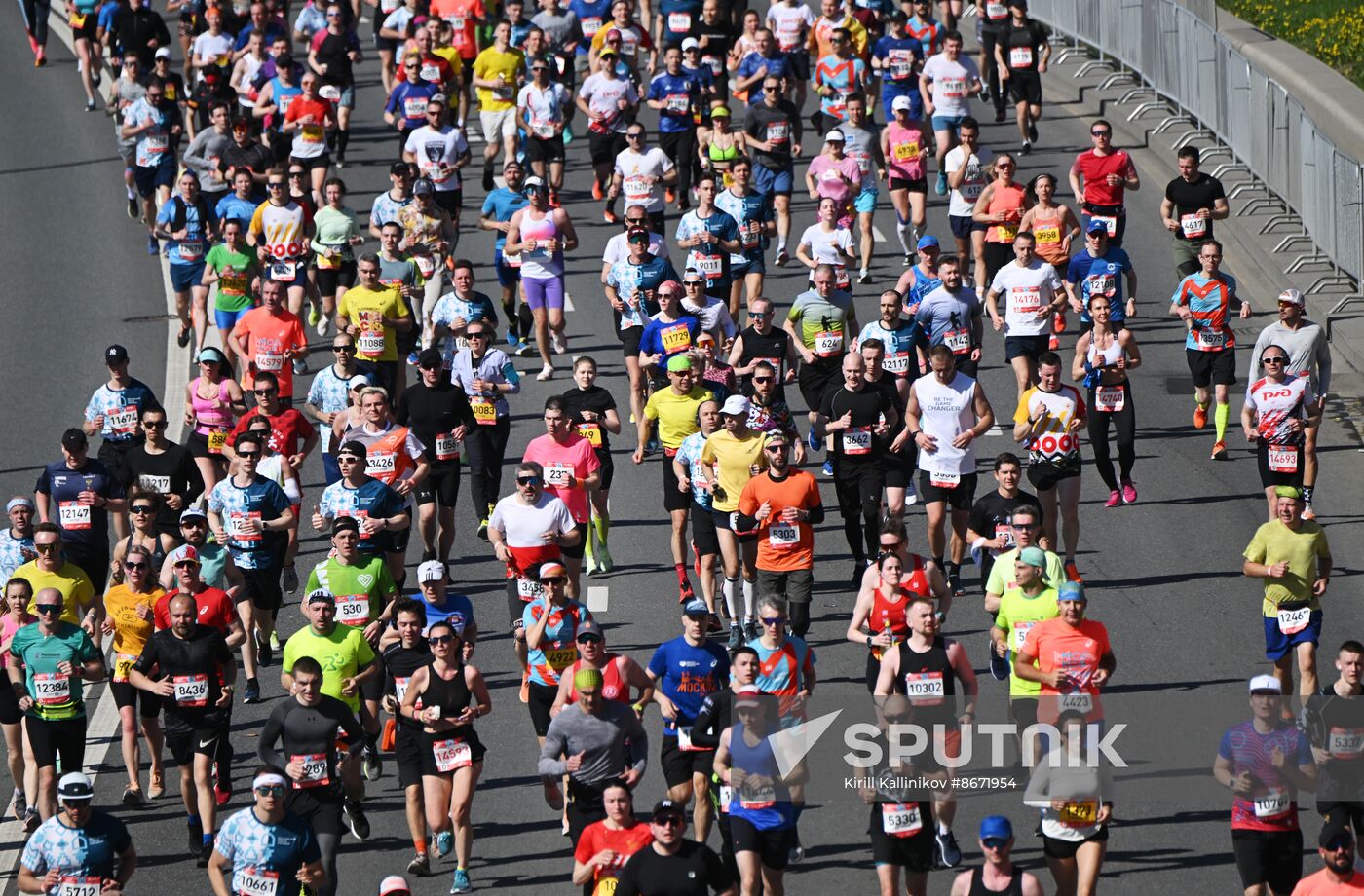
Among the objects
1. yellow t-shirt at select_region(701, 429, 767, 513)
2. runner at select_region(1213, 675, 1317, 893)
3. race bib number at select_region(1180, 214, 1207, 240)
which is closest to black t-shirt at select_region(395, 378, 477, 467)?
yellow t-shirt at select_region(701, 429, 767, 513)

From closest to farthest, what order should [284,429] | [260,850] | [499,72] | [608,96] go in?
[260,850]
[284,429]
[608,96]
[499,72]

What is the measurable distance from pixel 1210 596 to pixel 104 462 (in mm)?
8925

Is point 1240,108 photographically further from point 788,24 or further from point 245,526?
point 245,526

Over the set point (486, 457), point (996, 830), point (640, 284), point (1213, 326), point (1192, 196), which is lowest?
point (996, 830)

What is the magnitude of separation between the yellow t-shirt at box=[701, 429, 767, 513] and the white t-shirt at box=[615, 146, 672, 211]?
26.0ft

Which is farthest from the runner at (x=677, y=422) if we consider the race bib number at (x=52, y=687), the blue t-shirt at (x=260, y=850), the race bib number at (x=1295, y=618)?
the blue t-shirt at (x=260, y=850)

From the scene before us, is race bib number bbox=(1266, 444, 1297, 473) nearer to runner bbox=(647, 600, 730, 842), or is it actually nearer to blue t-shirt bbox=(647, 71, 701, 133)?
runner bbox=(647, 600, 730, 842)

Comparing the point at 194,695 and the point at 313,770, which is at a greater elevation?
the point at 194,695

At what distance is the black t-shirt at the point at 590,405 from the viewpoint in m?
19.1

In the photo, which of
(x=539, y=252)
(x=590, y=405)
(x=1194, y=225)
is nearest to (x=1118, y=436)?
(x=1194, y=225)

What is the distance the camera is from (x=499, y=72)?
29.1 meters

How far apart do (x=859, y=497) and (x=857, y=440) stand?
61cm

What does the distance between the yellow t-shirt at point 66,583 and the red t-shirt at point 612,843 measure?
5.04 m

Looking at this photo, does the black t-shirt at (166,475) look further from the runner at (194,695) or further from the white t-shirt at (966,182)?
the white t-shirt at (966,182)
